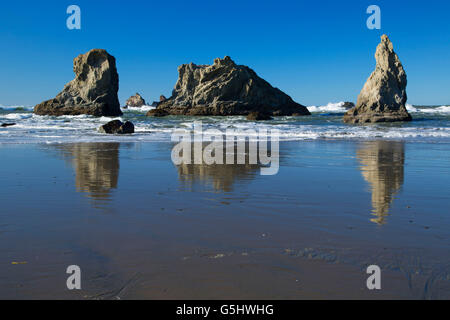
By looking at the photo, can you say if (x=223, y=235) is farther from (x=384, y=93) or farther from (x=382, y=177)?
(x=384, y=93)

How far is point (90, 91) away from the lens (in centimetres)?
7019

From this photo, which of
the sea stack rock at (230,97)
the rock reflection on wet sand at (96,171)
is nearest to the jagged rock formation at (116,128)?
the rock reflection on wet sand at (96,171)

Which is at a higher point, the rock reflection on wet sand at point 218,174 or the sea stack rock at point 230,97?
the sea stack rock at point 230,97

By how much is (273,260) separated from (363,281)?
75cm

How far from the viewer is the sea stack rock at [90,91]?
68688 millimetres

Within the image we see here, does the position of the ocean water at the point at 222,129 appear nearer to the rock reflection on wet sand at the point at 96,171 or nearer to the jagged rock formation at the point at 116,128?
the jagged rock formation at the point at 116,128

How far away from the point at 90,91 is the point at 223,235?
72130mm

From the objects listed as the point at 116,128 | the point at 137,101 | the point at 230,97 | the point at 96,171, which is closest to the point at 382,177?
the point at 96,171

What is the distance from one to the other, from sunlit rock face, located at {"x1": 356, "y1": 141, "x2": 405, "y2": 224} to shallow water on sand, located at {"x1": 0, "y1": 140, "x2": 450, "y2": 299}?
0.04m

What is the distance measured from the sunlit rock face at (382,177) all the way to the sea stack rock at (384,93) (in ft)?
96.8

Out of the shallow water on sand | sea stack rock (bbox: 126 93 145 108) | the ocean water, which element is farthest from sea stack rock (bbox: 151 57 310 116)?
sea stack rock (bbox: 126 93 145 108)

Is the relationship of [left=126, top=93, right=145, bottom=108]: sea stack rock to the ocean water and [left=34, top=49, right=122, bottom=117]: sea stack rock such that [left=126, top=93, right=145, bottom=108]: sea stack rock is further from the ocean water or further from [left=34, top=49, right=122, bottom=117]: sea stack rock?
the ocean water

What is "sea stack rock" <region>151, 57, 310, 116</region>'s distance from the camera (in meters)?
76.2
